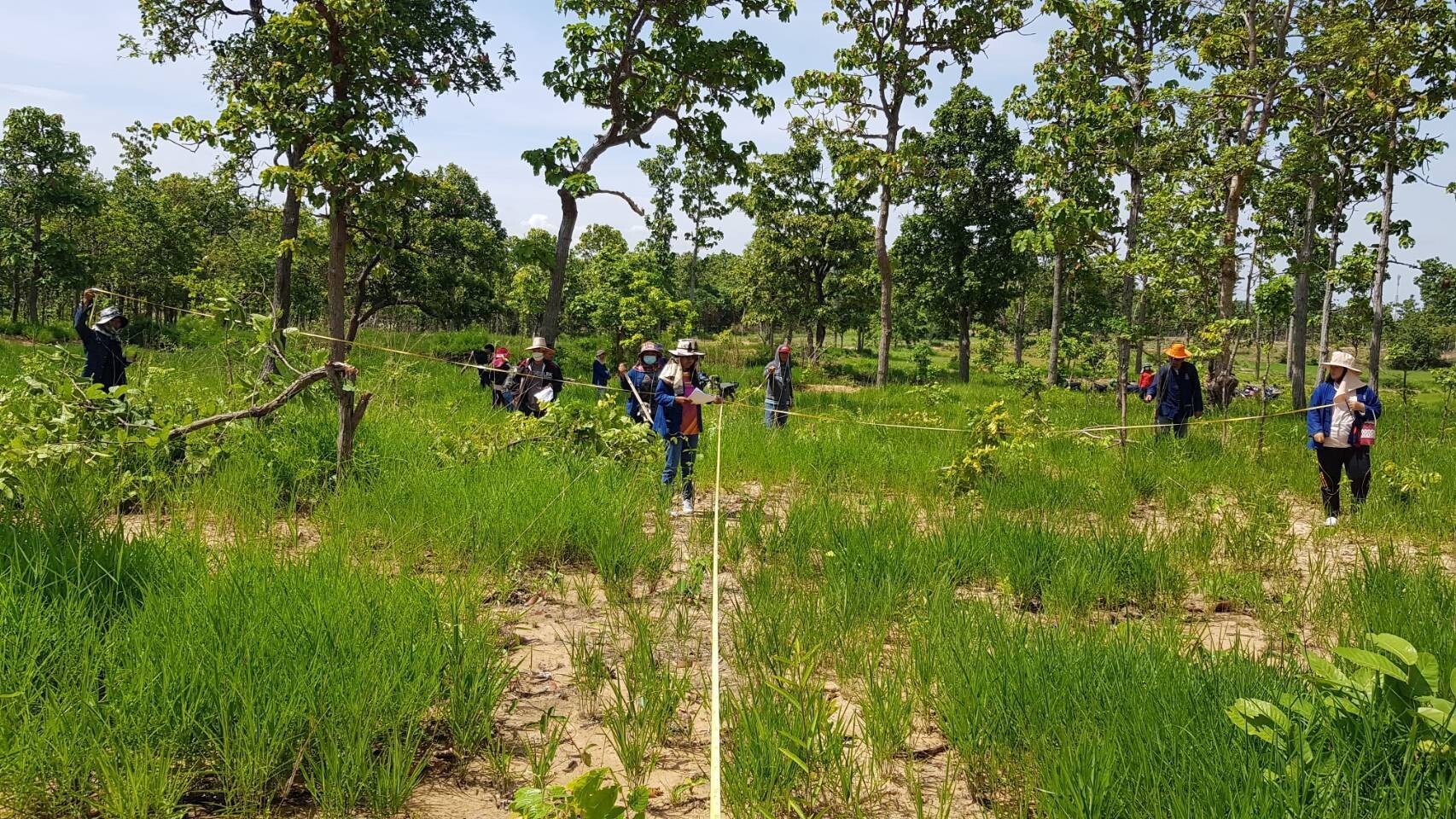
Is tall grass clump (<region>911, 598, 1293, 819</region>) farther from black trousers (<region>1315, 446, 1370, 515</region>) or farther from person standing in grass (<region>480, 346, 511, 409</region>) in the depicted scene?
person standing in grass (<region>480, 346, 511, 409</region>)

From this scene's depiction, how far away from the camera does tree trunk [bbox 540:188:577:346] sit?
35.5 feet

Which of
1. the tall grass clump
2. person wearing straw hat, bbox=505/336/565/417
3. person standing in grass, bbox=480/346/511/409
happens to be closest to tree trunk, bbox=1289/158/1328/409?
person wearing straw hat, bbox=505/336/565/417

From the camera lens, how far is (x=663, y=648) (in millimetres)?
3645

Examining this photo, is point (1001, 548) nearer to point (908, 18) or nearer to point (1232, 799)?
point (1232, 799)

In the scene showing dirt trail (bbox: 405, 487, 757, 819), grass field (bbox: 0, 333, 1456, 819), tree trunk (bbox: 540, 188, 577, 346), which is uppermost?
tree trunk (bbox: 540, 188, 577, 346)

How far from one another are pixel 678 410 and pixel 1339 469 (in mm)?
6131

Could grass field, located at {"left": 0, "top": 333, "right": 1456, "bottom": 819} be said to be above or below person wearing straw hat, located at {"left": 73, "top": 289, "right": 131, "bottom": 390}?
below

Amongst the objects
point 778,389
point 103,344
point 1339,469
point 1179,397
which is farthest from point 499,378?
point 1339,469

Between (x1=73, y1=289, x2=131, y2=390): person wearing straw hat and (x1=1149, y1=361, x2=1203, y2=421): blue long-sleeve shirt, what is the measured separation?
1245 centimetres

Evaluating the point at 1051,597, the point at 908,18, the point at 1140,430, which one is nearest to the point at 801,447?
the point at 1051,597

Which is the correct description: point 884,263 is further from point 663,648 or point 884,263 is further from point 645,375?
point 663,648

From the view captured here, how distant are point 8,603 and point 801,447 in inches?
273

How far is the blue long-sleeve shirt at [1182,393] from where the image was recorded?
945cm

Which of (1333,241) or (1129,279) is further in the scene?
(1333,241)
